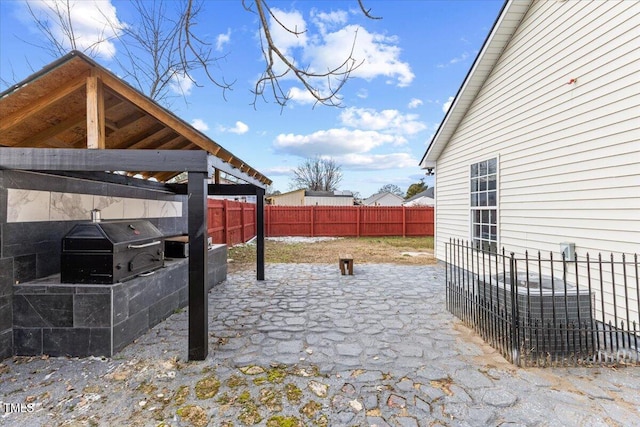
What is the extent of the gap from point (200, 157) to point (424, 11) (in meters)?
4.14

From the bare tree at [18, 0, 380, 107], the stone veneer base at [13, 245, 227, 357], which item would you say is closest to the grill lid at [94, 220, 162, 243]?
the stone veneer base at [13, 245, 227, 357]

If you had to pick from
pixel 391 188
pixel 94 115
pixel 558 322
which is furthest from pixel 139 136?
pixel 391 188

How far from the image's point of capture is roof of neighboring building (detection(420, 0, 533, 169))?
4.88 meters

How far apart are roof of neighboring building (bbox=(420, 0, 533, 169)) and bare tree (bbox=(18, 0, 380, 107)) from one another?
3.52 meters

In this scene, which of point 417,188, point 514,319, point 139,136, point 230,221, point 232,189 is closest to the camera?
point 514,319

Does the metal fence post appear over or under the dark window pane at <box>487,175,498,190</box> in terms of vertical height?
under

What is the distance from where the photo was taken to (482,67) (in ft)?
18.9

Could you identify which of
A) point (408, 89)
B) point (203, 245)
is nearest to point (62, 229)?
point (203, 245)

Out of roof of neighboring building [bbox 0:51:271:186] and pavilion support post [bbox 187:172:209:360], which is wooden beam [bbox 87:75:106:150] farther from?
pavilion support post [bbox 187:172:209:360]

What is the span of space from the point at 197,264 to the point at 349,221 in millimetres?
13120

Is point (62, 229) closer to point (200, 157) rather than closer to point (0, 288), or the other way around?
point (0, 288)

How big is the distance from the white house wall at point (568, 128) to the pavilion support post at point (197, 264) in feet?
14.5

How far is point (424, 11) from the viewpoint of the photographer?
15.1 feet

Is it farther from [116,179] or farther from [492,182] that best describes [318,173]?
[116,179]
